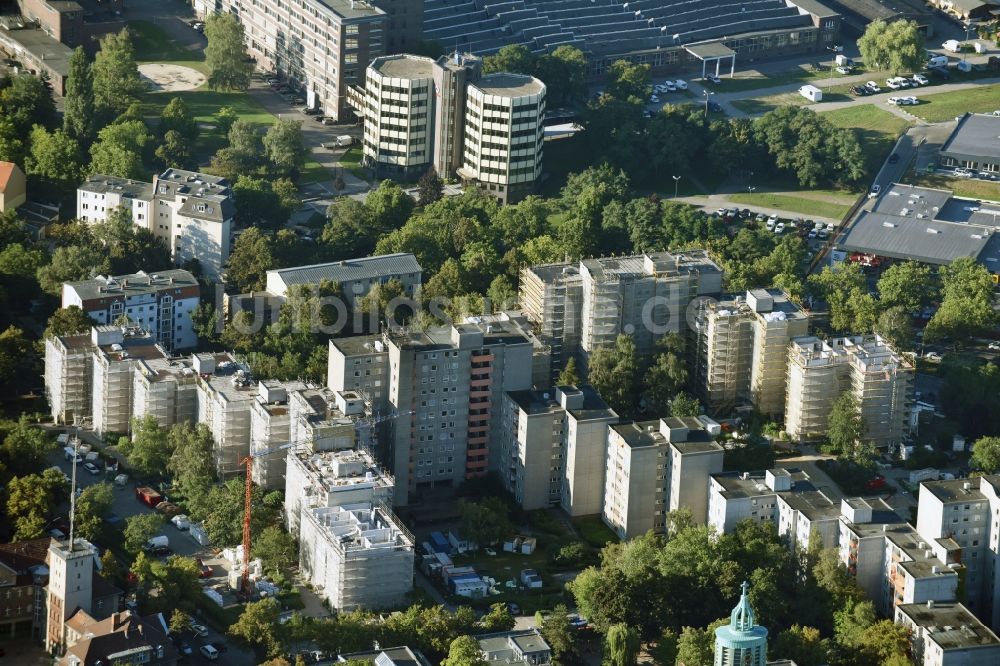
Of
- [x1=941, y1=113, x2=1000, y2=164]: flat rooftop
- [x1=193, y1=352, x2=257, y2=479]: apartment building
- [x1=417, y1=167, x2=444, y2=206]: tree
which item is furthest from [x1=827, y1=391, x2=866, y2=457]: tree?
[x1=941, y1=113, x2=1000, y2=164]: flat rooftop

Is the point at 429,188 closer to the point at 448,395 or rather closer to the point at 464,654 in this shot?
the point at 448,395

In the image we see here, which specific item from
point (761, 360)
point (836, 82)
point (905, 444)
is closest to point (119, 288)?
point (761, 360)

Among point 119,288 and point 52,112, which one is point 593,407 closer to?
point 119,288

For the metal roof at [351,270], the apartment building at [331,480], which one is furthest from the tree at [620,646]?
the metal roof at [351,270]

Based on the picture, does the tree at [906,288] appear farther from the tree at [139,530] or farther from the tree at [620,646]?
the tree at [139,530]

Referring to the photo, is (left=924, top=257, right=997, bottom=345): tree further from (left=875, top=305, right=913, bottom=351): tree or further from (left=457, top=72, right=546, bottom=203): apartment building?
(left=457, top=72, right=546, bottom=203): apartment building

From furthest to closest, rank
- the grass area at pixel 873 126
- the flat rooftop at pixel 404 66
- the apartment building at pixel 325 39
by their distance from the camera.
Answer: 1. the grass area at pixel 873 126
2. the apartment building at pixel 325 39
3. the flat rooftop at pixel 404 66
